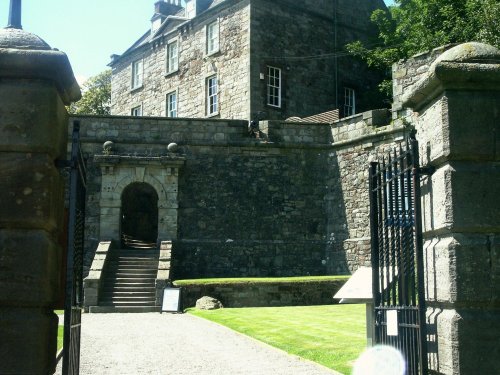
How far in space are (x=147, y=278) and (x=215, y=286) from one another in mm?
2599

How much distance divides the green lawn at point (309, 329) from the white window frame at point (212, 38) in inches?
560

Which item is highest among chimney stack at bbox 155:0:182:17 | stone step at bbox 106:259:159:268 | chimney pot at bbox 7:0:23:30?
chimney stack at bbox 155:0:182:17

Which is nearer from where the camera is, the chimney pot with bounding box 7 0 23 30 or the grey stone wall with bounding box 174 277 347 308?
the chimney pot with bounding box 7 0 23 30

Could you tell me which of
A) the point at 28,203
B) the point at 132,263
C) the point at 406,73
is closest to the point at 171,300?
the point at 132,263

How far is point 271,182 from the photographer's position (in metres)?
22.9

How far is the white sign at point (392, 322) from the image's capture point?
5355 mm

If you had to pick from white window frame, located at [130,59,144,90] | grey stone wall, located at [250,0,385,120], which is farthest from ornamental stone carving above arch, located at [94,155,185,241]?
white window frame, located at [130,59,144,90]

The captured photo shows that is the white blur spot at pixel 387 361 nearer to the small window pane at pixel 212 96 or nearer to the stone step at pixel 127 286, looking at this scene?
the stone step at pixel 127 286

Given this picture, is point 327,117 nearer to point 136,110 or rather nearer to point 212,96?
point 212,96

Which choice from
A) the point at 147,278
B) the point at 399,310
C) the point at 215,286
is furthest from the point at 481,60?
the point at 147,278

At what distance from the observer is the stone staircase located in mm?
18531

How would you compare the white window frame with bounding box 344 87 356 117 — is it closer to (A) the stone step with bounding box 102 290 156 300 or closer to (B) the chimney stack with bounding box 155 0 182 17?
(B) the chimney stack with bounding box 155 0 182 17

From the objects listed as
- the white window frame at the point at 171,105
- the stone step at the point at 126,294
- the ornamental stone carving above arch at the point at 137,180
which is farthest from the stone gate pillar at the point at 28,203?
the white window frame at the point at 171,105

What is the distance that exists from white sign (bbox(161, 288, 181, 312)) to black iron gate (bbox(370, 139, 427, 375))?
12.1m
